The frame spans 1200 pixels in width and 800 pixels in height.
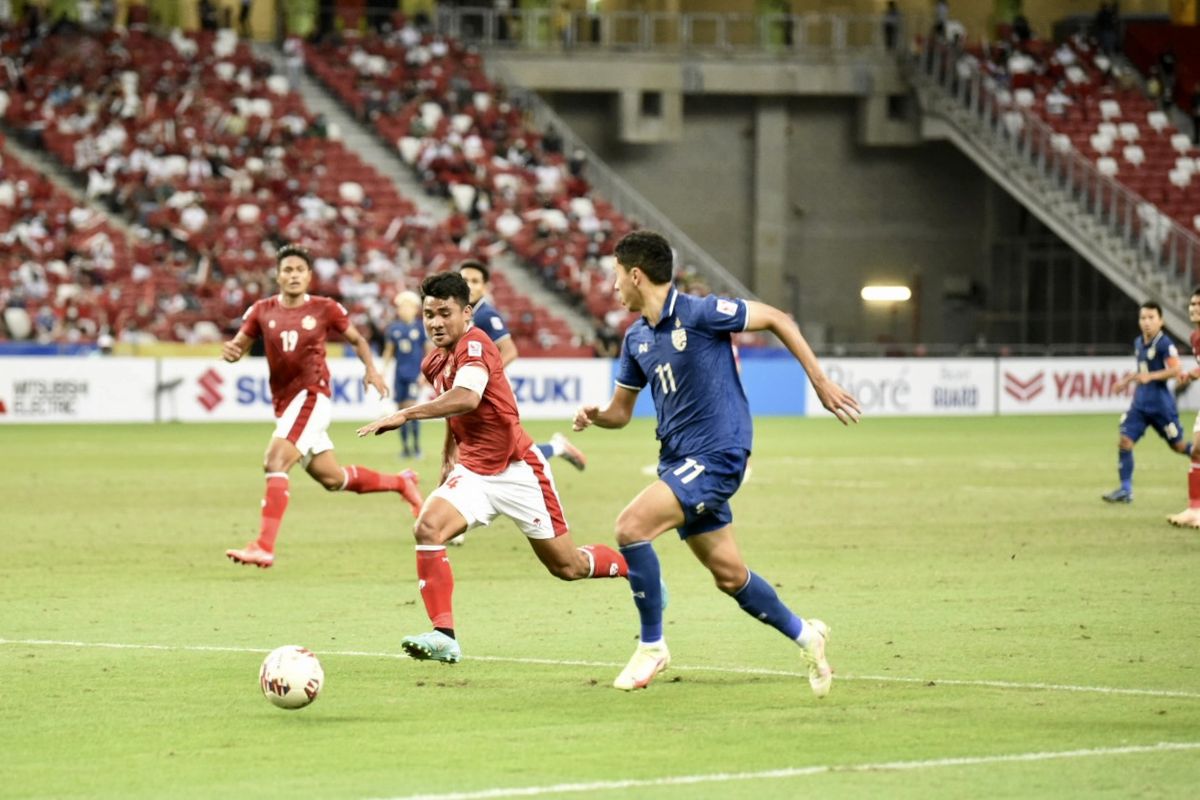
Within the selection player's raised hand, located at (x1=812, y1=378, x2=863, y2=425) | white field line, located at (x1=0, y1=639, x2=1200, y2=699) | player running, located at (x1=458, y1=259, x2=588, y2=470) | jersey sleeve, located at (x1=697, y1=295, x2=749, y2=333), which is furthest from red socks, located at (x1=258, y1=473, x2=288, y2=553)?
player's raised hand, located at (x1=812, y1=378, x2=863, y2=425)

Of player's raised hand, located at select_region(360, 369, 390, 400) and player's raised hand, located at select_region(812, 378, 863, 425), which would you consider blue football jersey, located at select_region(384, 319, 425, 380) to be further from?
player's raised hand, located at select_region(812, 378, 863, 425)

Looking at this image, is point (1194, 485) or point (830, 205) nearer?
point (1194, 485)

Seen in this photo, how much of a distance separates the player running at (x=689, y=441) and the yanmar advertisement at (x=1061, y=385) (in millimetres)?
33099

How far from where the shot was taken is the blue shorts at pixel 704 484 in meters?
9.34

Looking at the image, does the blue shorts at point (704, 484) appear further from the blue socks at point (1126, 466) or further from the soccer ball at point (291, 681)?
the blue socks at point (1126, 466)

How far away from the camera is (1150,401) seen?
2030 centimetres

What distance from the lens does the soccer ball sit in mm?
8828

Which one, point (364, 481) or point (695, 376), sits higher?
point (695, 376)

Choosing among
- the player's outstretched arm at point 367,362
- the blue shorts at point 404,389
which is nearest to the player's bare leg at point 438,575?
the player's outstretched arm at point 367,362

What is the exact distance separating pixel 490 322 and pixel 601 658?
6.10m

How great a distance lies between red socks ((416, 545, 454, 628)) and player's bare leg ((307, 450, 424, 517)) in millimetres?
5287

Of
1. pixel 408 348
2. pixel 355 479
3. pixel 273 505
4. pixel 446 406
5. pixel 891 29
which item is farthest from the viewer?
pixel 891 29

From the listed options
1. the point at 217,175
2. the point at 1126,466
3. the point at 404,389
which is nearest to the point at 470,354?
the point at 1126,466

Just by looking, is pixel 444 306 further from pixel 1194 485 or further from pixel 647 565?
pixel 1194 485
